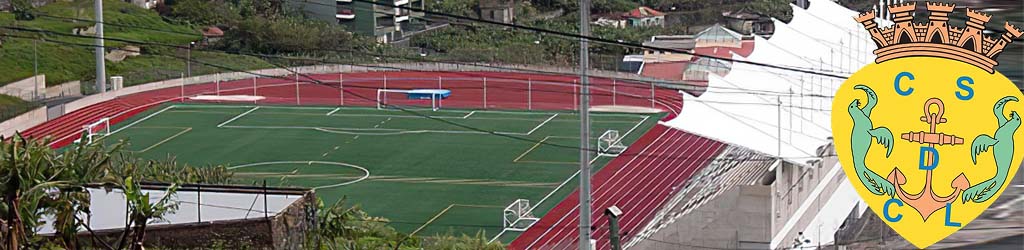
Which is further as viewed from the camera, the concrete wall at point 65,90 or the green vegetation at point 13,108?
the concrete wall at point 65,90

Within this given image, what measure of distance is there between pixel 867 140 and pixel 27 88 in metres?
18.4

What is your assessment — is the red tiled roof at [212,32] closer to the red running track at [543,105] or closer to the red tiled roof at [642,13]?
the red running track at [543,105]

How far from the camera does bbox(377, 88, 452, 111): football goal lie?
16.0 m

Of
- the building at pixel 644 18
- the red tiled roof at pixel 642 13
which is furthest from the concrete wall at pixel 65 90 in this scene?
the red tiled roof at pixel 642 13

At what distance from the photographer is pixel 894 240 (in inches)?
62.7

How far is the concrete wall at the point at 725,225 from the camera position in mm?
7621

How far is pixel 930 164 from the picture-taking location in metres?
1.86

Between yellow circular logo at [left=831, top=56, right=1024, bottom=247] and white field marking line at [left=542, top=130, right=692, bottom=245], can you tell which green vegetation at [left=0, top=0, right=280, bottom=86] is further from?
yellow circular logo at [left=831, top=56, right=1024, bottom=247]

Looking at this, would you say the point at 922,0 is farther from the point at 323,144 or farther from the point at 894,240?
the point at 323,144

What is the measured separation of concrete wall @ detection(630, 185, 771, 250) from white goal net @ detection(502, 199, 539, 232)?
192 cm

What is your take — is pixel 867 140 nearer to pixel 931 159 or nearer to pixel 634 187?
pixel 931 159

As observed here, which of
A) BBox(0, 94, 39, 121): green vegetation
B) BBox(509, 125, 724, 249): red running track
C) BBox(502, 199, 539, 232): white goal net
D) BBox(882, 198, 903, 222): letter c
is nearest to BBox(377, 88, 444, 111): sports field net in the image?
BBox(509, 125, 724, 249): red running track

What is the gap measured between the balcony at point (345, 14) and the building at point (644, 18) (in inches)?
205

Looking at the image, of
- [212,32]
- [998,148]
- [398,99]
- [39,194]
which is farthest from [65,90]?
[998,148]
